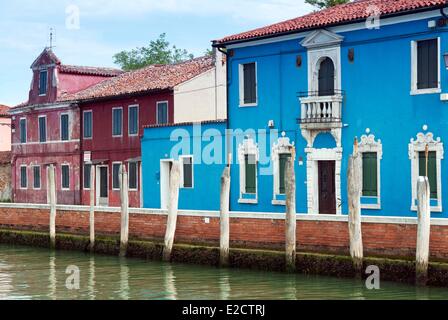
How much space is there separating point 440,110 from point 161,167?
1034cm

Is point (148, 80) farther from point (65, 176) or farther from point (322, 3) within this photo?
point (322, 3)

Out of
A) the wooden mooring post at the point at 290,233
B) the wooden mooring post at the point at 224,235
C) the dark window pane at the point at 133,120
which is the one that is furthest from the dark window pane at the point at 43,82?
the wooden mooring post at the point at 290,233

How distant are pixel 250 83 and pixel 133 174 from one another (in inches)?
332

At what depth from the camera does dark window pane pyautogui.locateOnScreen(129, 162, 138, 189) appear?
3222cm

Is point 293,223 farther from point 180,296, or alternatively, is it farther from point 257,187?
point 257,187

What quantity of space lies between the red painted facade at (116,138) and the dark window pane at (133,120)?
0.57 feet

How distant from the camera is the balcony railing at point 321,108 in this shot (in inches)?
902

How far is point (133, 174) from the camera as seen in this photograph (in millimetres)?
32375

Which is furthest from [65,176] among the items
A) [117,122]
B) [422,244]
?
[422,244]

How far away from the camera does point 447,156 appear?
20891mm

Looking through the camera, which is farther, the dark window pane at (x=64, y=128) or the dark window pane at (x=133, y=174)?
the dark window pane at (x=64, y=128)

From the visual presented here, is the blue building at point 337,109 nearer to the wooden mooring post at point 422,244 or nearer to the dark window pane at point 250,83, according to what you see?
the dark window pane at point 250,83

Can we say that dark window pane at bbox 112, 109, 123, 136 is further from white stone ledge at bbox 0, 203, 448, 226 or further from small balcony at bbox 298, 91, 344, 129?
small balcony at bbox 298, 91, 344, 129
